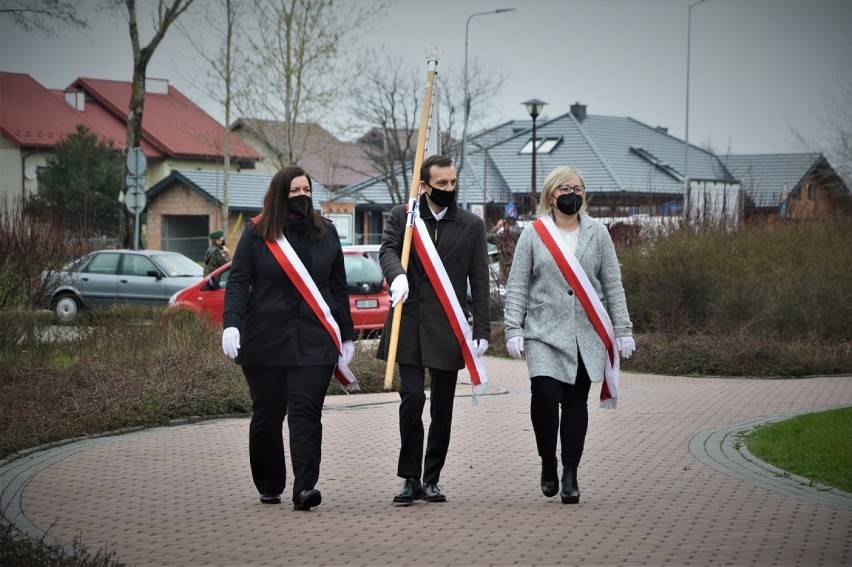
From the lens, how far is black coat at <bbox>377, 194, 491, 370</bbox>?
7344 mm

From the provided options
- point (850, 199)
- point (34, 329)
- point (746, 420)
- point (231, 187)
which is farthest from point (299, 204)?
point (231, 187)

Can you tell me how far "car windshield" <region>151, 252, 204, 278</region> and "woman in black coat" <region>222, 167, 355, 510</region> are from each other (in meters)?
18.0

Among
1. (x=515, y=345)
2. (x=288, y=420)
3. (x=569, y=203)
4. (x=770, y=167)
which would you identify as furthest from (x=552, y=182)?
(x=770, y=167)

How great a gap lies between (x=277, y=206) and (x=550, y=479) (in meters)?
2.15

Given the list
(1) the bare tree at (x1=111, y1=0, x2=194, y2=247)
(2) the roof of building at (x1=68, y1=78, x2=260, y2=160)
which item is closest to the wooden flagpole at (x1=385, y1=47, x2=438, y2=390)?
(1) the bare tree at (x1=111, y1=0, x2=194, y2=247)

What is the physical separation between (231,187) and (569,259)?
54.1m

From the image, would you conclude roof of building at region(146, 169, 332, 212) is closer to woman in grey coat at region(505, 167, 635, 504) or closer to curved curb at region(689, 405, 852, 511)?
curved curb at region(689, 405, 852, 511)

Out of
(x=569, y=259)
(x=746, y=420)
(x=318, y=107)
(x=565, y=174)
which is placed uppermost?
(x=318, y=107)

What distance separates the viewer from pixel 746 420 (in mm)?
11328

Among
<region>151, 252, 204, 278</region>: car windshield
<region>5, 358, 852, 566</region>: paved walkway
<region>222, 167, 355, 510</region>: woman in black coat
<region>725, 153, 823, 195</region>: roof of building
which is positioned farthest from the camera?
<region>725, 153, 823, 195</region>: roof of building

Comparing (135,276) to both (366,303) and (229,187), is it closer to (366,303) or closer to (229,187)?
(366,303)

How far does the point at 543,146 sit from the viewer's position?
202ft

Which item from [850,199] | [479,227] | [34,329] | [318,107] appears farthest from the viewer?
[318,107]

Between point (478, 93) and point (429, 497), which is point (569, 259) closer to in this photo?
point (429, 497)
